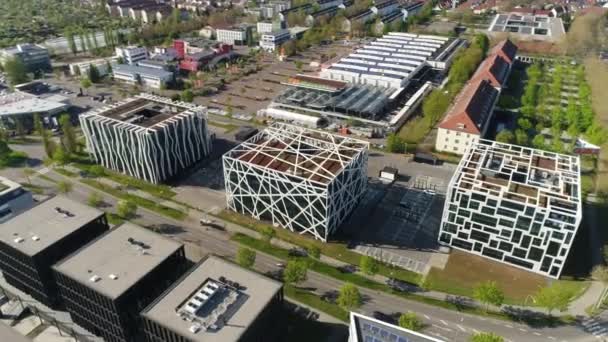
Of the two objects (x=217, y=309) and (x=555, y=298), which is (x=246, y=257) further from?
(x=555, y=298)

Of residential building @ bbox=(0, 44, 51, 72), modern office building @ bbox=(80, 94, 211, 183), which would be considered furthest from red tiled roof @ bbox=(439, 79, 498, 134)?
residential building @ bbox=(0, 44, 51, 72)

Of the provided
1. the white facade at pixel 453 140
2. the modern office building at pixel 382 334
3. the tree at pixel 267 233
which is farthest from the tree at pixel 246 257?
the white facade at pixel 453 140

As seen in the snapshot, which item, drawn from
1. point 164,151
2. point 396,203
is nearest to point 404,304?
point 396,203

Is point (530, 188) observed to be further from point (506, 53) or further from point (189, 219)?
point (506, 53)

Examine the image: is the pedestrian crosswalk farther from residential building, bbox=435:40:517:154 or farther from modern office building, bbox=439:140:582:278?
residential building, bbox=435:40:517:154

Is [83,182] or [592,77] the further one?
[592,77]

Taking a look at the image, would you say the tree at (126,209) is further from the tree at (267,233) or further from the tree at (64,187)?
the tree at (267,233)

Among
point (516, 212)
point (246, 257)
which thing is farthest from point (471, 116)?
point (246, 257)
